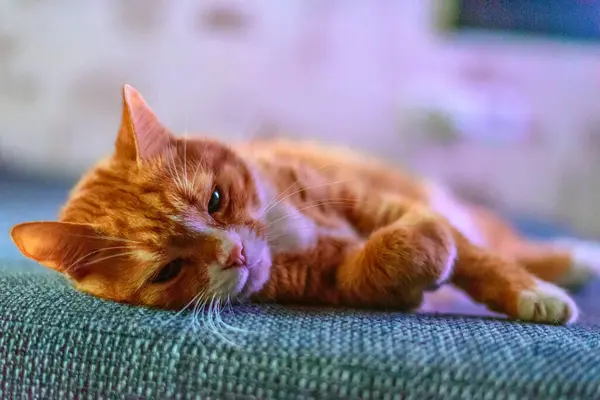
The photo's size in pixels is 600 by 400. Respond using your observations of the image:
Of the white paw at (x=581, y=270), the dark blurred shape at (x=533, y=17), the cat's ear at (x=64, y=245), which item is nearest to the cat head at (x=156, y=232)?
the cat's ear at (x=64, y=245)

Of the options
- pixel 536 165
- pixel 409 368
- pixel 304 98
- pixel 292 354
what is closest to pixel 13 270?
pixel 292 354

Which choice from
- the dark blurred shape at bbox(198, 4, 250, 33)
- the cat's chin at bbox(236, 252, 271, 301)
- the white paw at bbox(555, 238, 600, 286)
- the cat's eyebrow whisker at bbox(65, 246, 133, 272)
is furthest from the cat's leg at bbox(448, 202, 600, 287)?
the dark blurred shape at bbox(198, 4, 250, 33)

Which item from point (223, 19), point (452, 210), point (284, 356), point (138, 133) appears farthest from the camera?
point (223, 19)

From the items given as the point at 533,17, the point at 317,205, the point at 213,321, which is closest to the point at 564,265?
the point at 317,205

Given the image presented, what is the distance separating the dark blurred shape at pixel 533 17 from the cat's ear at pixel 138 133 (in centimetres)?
195

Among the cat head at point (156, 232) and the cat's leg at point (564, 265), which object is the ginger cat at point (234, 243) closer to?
the cat head at point (156, 232)

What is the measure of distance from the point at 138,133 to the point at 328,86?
1.86 metres

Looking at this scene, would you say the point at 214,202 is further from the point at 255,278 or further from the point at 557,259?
the point at 557,259

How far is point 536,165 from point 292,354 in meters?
2.37

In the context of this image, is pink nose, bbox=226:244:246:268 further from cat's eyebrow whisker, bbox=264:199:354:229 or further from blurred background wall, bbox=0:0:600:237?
blurred background wall, bbox=0:0:600:237

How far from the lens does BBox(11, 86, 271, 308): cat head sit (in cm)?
104

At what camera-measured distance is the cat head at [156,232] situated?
104 cm

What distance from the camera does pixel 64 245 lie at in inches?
41.4

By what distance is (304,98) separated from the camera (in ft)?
9.56
